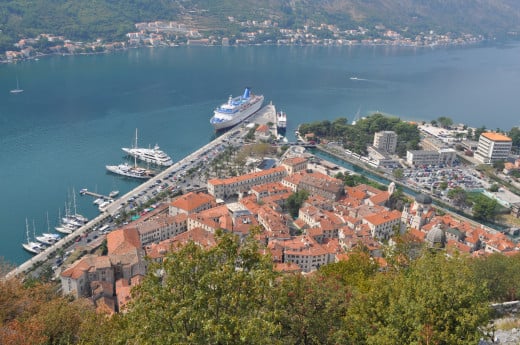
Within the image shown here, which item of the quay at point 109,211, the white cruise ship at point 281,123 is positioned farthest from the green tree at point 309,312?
the white cruise ship at point 281,123

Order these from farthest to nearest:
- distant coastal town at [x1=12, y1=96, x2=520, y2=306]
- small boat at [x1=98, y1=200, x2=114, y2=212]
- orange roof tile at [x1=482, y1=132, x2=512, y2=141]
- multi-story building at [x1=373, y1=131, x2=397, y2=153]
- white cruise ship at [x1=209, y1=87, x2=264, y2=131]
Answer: white cruise ship at [x1=209, y1=87, x2=264, y2=131], multi-story building at [x1=373, y1=131, x2=397, y2=153], orange roof tile at [x1=482, y1=132, x2=512, y2=141], small boat at [x1=98, y1=200, x2=114, y2=212], distant coastal town at [x1=12, y1=96, x2=520, y2=306]

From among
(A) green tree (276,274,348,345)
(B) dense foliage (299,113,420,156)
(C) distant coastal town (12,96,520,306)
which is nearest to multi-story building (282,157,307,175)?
(C) distant coastal town (12,96,520,306)

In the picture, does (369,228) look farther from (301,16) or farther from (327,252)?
(301,16)

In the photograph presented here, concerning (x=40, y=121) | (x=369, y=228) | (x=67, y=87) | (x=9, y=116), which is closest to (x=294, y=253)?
(x=369, y=228)

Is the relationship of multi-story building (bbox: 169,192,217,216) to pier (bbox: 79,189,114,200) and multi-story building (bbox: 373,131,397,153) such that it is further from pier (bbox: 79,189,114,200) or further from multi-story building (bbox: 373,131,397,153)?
multi-story building (bbox: 373,131,397,153)

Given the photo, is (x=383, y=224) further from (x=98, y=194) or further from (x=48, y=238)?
(x=98, y=194)

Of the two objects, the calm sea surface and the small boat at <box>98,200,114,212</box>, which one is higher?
the calm sea surface

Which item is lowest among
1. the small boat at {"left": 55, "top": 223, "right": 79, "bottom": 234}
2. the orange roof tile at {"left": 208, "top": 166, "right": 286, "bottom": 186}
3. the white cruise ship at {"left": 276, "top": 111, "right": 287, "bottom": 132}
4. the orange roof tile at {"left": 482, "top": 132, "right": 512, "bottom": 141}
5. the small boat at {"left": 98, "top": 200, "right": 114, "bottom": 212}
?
the small boat at {"left": 55, "top": 223, "right": 79, "bottom": 234}
